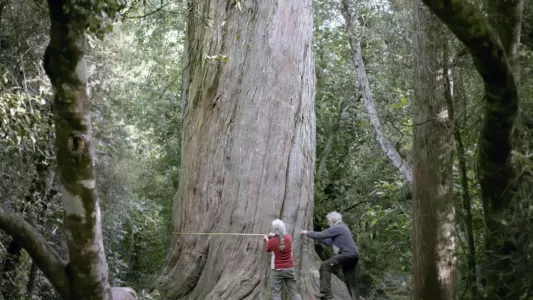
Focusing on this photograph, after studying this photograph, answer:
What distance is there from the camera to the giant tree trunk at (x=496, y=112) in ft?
15.1

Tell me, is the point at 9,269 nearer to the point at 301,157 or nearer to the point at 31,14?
the point at 31,14

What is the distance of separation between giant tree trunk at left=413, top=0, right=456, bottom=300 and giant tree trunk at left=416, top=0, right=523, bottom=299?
103 inches

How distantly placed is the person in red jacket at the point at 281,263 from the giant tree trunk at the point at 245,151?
0.45 meters

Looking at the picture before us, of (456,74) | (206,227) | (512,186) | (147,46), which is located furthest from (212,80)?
(147,46)

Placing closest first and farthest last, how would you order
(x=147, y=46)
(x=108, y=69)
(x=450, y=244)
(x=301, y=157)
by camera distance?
(x=450, y=244) → (x=301, y=157) → (x=108, y=69) → (x=147, y=46)

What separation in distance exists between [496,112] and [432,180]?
3479mm

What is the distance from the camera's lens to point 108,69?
13383 mm

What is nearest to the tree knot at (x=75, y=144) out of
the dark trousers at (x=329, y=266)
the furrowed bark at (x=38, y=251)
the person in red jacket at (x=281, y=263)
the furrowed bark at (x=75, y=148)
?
the furrowed bark at (x=75, y=148)

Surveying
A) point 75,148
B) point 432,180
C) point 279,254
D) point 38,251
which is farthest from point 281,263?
point 75,148

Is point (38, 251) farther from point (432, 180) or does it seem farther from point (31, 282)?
point (31, 282)

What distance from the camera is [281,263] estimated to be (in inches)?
371

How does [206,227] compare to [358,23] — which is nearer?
[206,227]

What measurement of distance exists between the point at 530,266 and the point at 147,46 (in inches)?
620

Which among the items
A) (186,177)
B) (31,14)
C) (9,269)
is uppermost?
(31,14)
